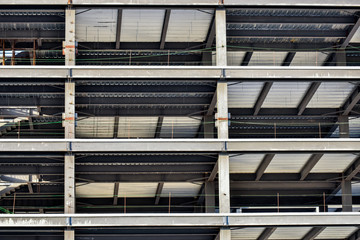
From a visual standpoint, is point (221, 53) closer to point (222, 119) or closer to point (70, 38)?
point (222, 119)

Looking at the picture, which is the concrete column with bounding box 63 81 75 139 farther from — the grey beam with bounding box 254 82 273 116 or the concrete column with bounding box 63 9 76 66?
the grey beam with bounding box 254 82 273 116

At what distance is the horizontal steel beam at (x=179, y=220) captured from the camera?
2700 centimetres

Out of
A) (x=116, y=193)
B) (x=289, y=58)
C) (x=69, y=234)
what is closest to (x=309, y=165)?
(x=289, y=58)

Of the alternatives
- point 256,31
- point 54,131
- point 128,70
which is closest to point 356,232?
point 256,31

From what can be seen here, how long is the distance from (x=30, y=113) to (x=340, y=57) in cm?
1532

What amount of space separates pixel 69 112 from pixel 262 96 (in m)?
9.44

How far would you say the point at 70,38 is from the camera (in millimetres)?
28531

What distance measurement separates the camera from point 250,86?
103 feet

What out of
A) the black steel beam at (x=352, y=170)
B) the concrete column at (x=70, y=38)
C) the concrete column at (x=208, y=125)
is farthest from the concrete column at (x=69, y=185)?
the black steel beam at (x=352, y=170)

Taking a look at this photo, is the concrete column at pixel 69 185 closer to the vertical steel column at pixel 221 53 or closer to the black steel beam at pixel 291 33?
the vertical steel column at pixel 221 53

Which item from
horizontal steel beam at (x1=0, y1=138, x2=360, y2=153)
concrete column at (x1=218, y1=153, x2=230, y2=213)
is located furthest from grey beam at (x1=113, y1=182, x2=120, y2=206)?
concrete column at (x1=218, y1=153, x2=230, y2=213)

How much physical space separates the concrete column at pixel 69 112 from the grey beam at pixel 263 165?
9.20 meters

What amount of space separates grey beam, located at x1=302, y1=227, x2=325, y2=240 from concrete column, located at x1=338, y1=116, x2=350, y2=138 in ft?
17.1

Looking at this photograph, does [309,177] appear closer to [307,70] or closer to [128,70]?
[307,70]
